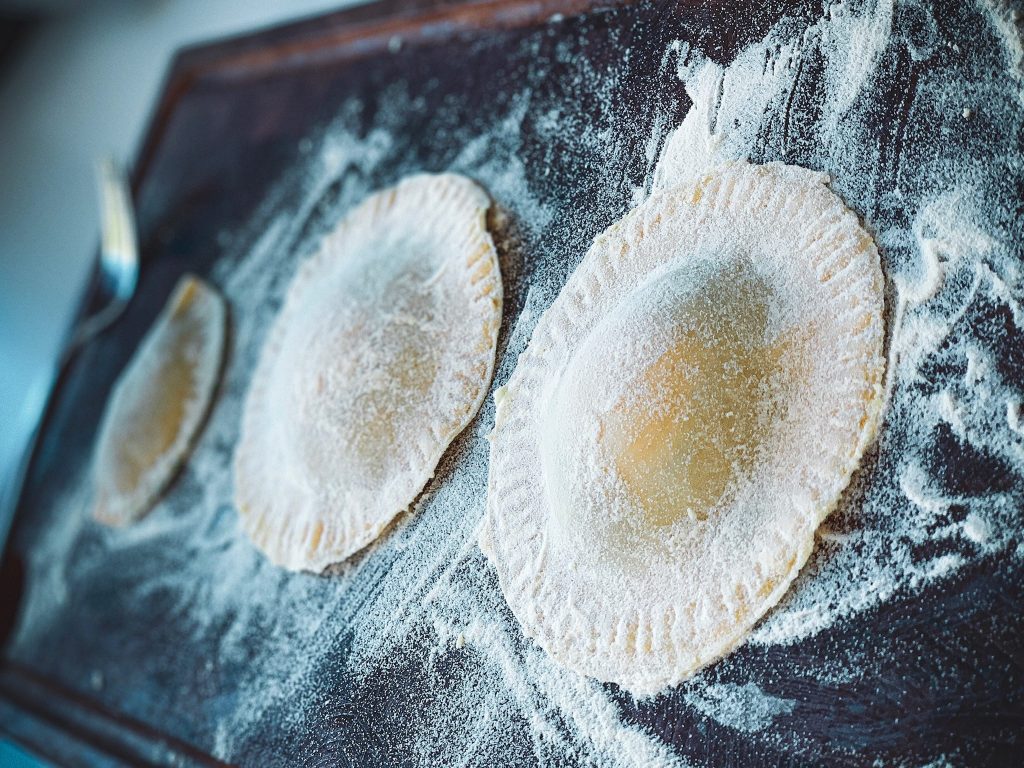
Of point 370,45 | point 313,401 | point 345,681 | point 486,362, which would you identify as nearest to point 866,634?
point 486,362

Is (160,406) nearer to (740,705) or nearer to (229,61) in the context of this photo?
(229,61)

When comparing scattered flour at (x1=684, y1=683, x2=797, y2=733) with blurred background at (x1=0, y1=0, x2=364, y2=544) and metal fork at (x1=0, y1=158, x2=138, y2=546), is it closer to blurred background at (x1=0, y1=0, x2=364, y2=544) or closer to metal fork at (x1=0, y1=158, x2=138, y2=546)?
metal fork at (x1=0, y1=158, x2=138, y2=546)

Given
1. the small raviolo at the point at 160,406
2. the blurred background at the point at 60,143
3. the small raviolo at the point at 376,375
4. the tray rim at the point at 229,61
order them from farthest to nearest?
1. the blurred background at the point at 60,143
2. the small raviolo at the point at 160,406
3. the tray rim at the point at 229,61
4. the small raviolo at the point at 376,375

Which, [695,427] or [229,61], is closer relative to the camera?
[695,427]

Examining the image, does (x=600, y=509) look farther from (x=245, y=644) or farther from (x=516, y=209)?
(x=245, y=644)

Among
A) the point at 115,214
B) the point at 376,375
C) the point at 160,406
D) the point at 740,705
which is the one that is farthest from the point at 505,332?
the point at 115,214

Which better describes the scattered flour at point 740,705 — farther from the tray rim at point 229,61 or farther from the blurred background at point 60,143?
the blurred background at point 60,143

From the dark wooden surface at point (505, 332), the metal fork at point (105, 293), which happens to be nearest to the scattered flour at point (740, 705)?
the dark wooden surface at point (505, 332)
